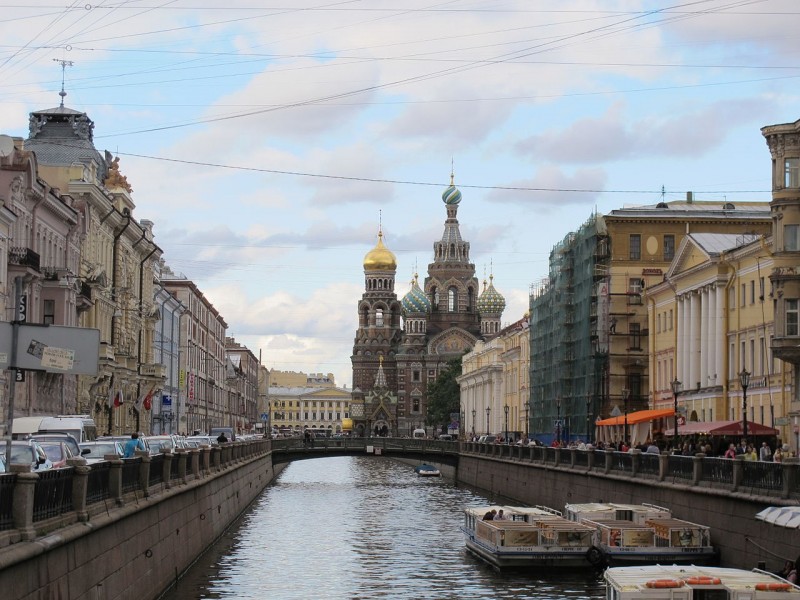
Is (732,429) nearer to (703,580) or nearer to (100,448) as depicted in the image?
(100,448)

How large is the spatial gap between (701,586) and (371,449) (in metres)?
84.3

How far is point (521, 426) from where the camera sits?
143 meters

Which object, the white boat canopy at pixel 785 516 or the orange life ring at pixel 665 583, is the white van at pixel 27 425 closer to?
the white boat canopy at pixel 785 516

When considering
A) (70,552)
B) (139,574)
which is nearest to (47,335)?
(70,552)

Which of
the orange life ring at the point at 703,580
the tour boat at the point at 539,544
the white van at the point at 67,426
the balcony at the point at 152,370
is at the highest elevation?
the balcony at the point at 152,370

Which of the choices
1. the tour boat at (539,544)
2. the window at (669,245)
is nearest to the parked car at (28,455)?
the tour boat at (539,544)

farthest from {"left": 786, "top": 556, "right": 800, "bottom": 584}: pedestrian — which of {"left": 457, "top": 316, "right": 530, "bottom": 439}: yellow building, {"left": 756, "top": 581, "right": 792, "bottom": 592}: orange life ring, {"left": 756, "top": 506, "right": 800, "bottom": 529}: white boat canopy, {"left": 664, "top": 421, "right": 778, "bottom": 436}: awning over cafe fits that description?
{"left": 457, "top": 316, "right": 530, "bottom": 439}: yellow building

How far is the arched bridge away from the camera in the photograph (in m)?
101

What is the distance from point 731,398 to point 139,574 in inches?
1832

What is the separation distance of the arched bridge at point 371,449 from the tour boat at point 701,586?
73.9 metres

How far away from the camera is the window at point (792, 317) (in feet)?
184

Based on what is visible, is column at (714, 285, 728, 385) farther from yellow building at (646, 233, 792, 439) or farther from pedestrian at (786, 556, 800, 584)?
pedestrian at (786, 556, 800, 584)

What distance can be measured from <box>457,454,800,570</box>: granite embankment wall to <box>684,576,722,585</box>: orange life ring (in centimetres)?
601

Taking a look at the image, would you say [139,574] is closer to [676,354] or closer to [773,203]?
[773,203]
